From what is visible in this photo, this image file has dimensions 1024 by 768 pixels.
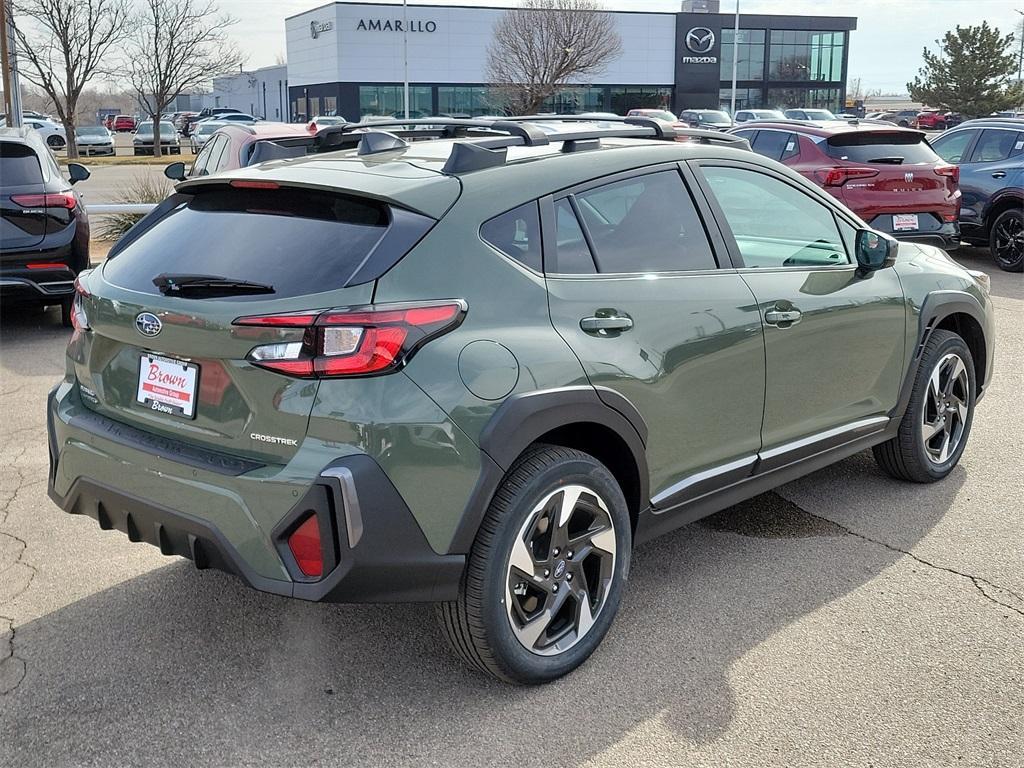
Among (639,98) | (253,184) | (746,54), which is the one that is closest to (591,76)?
(639,98)

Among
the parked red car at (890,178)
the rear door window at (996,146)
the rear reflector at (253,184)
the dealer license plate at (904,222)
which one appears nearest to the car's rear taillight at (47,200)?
the rear reflector at (253,184)

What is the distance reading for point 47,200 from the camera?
8367mm

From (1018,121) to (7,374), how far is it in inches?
453

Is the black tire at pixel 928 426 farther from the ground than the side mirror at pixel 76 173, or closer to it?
closer to it

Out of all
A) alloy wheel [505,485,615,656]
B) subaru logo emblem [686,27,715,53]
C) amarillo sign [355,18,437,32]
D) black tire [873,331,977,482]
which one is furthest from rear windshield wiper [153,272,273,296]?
subaru logo emblem [686,27,715,53]

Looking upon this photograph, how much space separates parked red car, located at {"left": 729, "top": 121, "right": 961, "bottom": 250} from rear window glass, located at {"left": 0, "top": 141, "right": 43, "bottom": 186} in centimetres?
719

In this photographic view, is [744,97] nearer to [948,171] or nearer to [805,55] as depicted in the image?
[805,55]

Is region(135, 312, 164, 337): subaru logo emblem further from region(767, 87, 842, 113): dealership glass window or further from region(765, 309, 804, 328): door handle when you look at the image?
region(767, 87, 842, 113): dealership glass window

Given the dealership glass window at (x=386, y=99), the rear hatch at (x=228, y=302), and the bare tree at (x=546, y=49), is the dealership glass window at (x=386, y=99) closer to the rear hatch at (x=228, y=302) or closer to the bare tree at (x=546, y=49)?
the bare tree at (x=546, y=49)

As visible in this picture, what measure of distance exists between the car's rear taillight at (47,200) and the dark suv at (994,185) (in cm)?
1009

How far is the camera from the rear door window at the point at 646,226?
3574 mm

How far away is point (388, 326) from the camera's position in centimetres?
290

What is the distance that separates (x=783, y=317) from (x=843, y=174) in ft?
26.3

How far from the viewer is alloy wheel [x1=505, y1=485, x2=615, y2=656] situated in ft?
10.6
